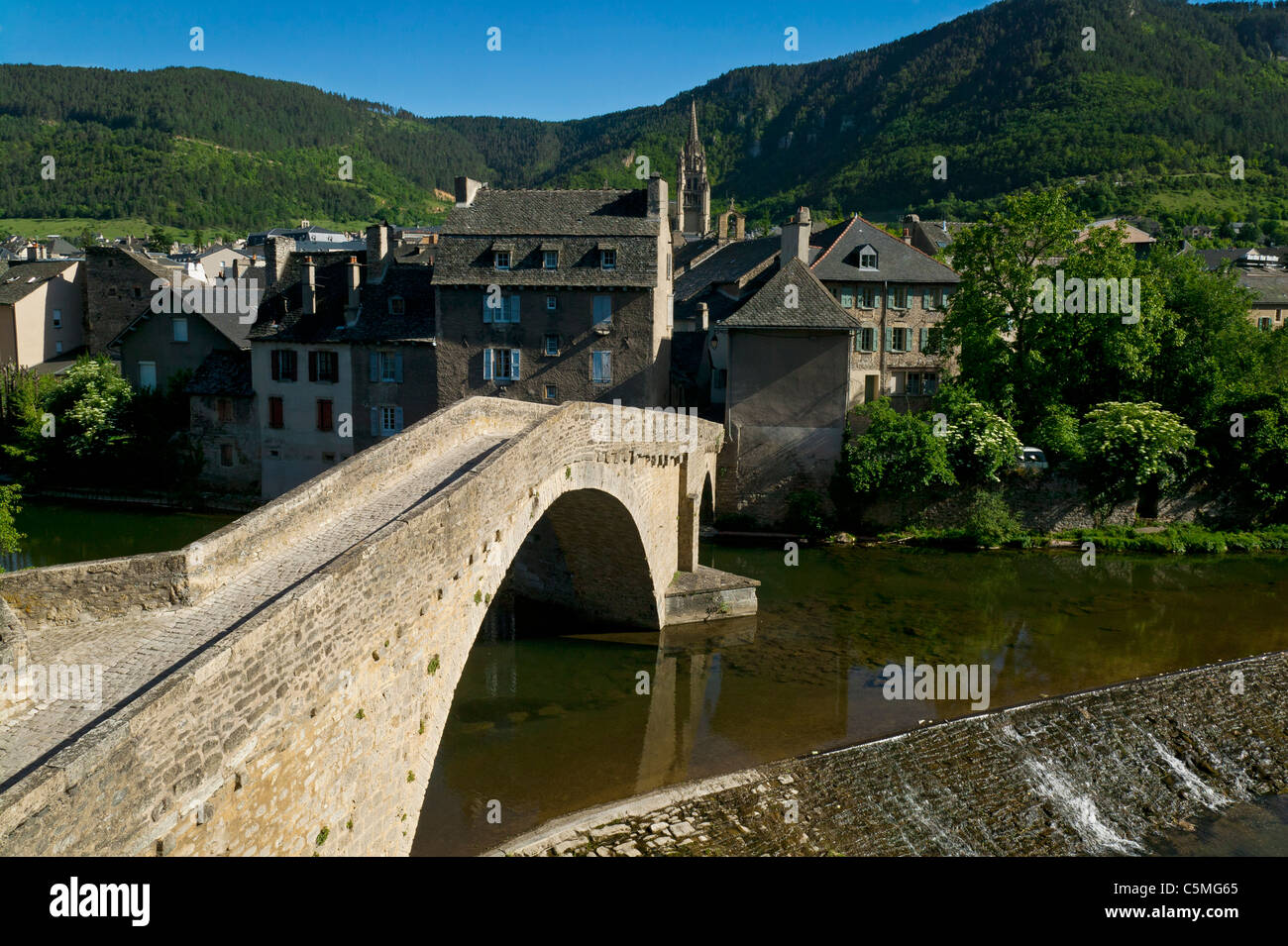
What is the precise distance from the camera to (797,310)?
33.7 metres

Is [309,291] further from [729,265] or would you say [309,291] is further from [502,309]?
[729,265]

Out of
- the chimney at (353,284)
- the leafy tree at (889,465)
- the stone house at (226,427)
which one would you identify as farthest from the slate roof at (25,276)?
the leafy tree at (889,465)

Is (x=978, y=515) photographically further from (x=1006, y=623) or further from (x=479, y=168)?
(x=479, y=168)

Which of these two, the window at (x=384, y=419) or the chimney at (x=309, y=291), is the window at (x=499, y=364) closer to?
the window at (x=384, y=419)

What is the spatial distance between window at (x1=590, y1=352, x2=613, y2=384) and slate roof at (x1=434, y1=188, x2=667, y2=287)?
2.48 m

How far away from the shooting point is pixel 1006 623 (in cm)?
2631

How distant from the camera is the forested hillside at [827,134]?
352ft

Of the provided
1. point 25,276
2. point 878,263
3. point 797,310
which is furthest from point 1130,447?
point 25,276

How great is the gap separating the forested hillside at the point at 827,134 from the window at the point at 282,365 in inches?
3120

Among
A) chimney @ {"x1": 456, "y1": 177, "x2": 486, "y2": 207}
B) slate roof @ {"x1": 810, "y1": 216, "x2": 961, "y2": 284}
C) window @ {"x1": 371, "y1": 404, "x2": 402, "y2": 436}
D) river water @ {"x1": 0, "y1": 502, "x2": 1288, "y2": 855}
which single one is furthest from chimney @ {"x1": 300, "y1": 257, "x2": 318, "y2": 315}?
slate roof @ {"x1": 810, "y1": 216, "x2": 961, "y2": 284}
